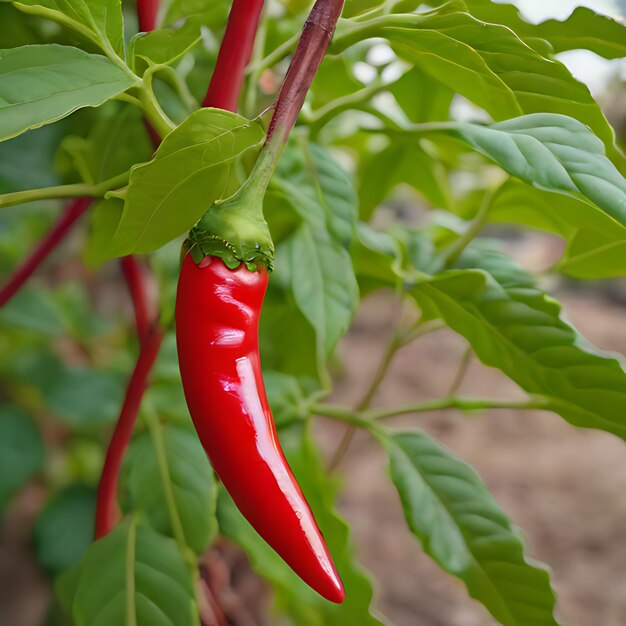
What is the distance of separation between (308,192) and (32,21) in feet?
0.82

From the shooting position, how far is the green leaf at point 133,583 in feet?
1.72

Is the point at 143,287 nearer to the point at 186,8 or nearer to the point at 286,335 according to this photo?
the point at 286,335

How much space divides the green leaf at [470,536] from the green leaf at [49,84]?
40cm

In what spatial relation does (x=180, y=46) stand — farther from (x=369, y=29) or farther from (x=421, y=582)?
(x=421, y=582)

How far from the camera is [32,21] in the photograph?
1.81ft

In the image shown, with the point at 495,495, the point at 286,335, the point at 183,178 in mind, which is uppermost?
the point at 183,178

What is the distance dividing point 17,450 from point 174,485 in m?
0.38

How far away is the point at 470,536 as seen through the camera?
58cm

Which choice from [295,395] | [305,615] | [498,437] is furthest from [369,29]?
[498,437]

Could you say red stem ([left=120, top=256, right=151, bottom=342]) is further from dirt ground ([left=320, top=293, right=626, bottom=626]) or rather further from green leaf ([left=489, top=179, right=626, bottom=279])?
dirt ground ([left=320, top=293, right=626, bottom=626])

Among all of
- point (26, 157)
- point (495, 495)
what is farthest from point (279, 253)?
point (495, 495)

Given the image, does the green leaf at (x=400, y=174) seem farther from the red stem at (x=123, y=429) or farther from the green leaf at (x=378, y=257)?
the red stem at (x=123, y=429)

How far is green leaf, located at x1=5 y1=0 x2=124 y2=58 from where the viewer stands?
0.40 metres

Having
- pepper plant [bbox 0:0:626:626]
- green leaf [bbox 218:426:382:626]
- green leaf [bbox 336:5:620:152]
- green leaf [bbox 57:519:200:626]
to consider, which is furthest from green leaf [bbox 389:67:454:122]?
green leaf [bbox 57:519:200:626]
